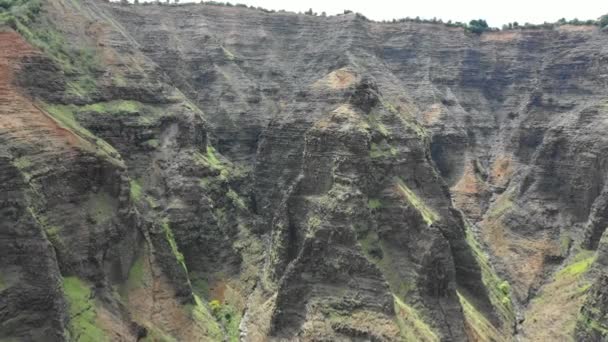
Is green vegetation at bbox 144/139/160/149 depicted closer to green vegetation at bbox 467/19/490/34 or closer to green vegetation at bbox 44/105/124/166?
green vegetation at bbox 44/105/124/166

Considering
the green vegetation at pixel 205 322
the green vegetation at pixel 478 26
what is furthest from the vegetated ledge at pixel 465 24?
the green vegetation at pixel 205 322

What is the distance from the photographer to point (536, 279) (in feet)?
392

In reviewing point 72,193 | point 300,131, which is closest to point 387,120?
point 300,131

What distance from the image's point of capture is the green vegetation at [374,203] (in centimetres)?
9503

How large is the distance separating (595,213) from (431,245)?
37.0 meters

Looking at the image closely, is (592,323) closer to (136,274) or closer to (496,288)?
(496,288)

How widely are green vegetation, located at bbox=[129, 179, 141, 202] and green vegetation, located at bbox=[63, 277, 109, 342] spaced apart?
2171cm

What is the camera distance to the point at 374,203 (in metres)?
96.1

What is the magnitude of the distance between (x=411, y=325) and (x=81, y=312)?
41.1 m

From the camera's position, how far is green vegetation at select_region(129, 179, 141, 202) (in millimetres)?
101100

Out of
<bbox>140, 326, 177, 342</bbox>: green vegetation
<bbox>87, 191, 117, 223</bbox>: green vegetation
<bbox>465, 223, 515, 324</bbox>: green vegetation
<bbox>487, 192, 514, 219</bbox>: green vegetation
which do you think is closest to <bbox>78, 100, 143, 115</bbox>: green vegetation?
<bbox>87, 191, 117, 223</bbox>: green vegetation

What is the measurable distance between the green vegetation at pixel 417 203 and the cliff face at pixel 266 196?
2.01ft

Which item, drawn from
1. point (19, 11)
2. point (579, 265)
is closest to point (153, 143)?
point (19, 11)

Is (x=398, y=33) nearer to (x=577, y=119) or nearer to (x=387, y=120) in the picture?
(x=577, y=119)
